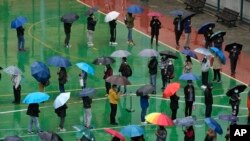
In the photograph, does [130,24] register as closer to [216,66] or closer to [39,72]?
[216,66]

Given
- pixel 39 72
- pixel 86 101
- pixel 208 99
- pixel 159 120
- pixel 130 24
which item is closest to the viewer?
pixel 159 120

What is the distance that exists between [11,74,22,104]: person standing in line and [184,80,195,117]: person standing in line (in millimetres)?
6315

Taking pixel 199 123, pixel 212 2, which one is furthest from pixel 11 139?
pixel 212 2

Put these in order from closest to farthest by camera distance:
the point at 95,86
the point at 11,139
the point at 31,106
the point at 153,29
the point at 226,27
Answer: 1. the point at 11,139
2. the point at 31,106
3. the point at 95,86
4. the point at 153,29
5. the point at 226,27

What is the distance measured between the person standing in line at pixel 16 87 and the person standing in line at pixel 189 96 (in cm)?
631

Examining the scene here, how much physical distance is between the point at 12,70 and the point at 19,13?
15.2m

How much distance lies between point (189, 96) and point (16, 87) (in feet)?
21.7

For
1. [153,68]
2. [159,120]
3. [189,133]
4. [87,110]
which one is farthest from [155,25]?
[159,120]

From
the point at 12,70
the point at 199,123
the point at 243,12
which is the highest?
the point at 243,12

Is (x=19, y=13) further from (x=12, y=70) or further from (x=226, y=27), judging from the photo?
(x=12, y=70)

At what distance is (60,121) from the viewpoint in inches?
1005

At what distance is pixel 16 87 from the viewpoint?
90.3ft

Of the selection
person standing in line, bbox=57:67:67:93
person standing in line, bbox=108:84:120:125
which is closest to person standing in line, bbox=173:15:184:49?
person standing in line, bbox=57:67:67:93

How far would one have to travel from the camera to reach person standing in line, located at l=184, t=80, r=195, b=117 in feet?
85.3
